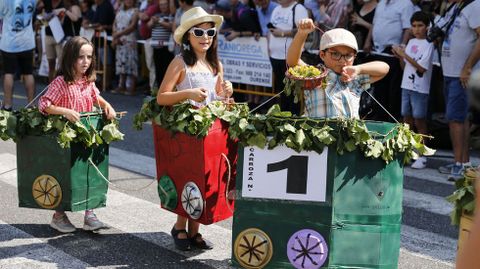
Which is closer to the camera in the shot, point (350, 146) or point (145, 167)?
point (350, 146)

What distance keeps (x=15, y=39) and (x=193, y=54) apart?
6944 millimetres

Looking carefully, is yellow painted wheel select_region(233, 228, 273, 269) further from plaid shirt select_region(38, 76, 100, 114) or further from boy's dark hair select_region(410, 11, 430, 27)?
boy's dark hair select_region(410, 11, 430, 27)

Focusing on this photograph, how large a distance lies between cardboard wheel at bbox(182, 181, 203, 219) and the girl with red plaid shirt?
1.02m

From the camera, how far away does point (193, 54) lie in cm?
568

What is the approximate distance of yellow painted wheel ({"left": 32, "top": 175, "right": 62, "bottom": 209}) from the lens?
593cm

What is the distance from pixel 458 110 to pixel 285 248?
452 centimetres

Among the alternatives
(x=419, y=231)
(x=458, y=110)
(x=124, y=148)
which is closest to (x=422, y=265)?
(x=419, y=231)

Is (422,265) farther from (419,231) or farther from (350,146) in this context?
(350,146)

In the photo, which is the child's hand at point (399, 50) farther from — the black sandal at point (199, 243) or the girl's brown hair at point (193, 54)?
the black sandal at point (199, 243)

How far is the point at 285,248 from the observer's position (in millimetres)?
4746

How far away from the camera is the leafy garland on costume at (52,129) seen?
227 inches

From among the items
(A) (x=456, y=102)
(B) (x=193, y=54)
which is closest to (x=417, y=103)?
(A) (x=456, y=102)

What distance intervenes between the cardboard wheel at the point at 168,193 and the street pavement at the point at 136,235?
351 millimetres

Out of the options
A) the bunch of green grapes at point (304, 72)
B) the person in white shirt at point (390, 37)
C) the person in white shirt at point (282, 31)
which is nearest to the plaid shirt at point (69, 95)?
the bunch of green grapes at point (304, 72)
